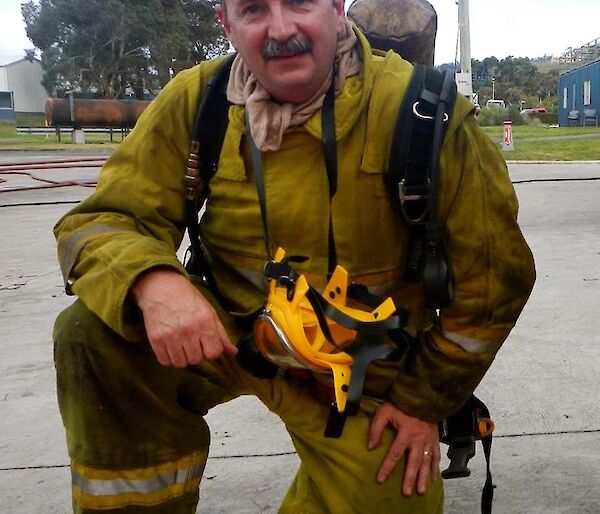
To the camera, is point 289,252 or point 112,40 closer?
point 289,252

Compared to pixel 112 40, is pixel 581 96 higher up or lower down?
lower down

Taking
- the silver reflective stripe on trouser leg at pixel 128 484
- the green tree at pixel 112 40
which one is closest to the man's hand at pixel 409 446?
the silver reflective stripe on trouser leg at pixel 128 484

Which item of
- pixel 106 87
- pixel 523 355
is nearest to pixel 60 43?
pixel 106 87

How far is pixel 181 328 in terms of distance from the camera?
4.92 ft

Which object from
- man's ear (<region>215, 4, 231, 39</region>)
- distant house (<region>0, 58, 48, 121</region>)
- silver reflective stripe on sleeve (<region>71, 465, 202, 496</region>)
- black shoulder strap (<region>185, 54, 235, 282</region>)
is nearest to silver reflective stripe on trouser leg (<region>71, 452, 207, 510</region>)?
silver reflective stripe on sleeve (<region>71, 465, 202, 496</region>)

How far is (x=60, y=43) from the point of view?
158 feet

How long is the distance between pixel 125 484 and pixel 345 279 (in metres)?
0.63

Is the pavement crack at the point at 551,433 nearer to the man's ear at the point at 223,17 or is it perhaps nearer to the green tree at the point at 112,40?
the man's ear at the point at 223,17

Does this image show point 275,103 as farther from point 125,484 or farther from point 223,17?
point 125,484

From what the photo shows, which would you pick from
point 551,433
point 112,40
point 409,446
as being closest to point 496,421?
point 551,433

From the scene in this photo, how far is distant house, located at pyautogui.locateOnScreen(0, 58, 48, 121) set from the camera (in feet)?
199

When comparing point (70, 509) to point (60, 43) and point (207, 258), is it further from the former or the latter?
point (60, 43)

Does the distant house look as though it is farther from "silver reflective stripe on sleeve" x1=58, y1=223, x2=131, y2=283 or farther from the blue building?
"silver reflective stripe on sleeve" x1=58, y1=223, x2=131, y2=283

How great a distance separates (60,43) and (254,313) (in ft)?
163
